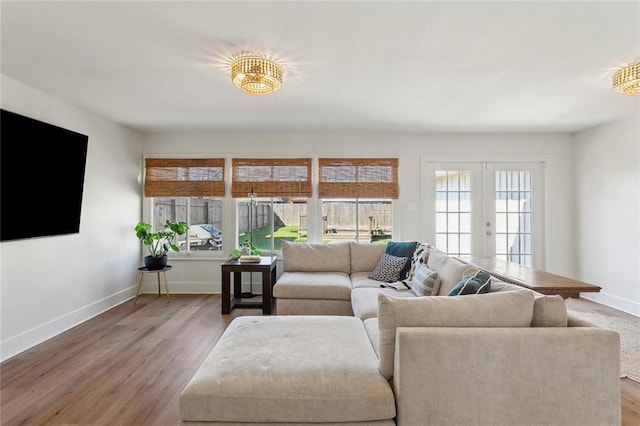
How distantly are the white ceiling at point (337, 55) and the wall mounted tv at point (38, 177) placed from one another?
0.45m

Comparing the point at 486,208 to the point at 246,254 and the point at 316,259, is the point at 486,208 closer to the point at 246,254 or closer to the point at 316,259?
the point at 316,259

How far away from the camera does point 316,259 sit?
4.17 metres

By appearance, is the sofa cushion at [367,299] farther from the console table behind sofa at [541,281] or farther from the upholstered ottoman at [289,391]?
the upholstered ottoman at [289,391]

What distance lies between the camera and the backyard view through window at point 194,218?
4926 millimetres

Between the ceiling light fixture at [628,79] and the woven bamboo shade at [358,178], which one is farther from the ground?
the ceiling light fixture at [628,79]

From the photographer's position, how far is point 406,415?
143 cm

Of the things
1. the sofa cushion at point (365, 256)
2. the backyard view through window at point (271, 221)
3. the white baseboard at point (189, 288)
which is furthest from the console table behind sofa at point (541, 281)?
the white baseboard at point (189, 288)

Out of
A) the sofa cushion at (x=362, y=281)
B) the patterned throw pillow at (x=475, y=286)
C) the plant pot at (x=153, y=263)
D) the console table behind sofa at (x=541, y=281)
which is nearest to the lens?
the patterned throw pillow at (x=475, y=286)

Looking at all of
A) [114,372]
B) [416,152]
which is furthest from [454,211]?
[114,372]

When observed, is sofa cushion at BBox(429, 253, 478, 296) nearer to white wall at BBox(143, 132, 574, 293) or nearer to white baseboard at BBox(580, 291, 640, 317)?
white wall at BBox(143, 132, 574, 293)

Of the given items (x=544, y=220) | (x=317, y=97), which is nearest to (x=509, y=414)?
(x=317, y=97)

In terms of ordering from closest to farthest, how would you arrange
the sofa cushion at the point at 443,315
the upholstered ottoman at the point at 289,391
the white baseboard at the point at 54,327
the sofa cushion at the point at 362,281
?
the upholstered ottoman at the point at 289,391
the sofa cushion at the point at 443,315
the white baseboard at the point at 54,327
the sofa cushion at the point at 362,281

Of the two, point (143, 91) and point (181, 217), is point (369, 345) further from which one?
point (181, 217)

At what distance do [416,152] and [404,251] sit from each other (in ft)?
5.85
